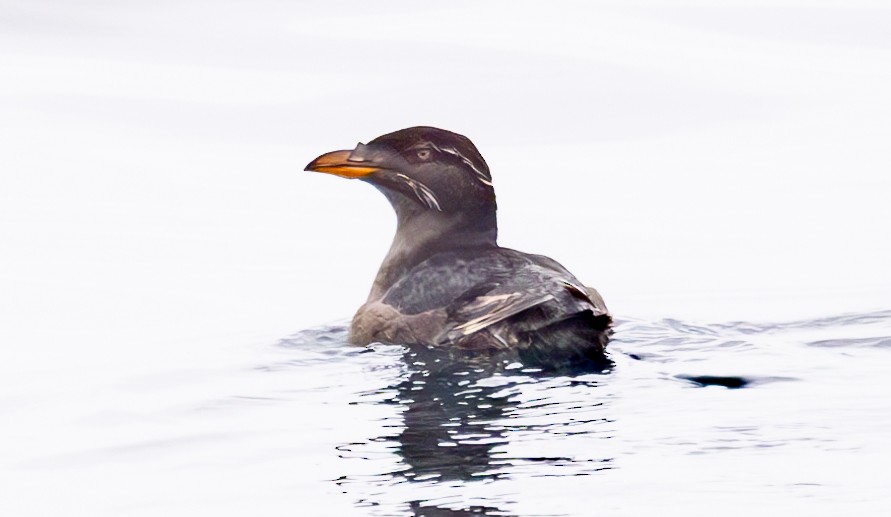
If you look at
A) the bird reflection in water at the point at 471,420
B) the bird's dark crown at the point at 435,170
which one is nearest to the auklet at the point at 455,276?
the bird's dark crown at the point at 435,170

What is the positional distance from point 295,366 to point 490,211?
1.34m

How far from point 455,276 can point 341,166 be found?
1.00 metres

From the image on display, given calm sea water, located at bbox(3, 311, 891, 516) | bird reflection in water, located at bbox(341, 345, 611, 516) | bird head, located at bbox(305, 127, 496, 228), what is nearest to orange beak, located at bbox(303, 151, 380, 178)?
bird head, located at bbox(305, 127, 496, 228)

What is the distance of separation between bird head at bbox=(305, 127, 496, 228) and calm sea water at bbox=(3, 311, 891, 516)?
2.98 feet

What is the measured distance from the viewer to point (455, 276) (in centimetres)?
868

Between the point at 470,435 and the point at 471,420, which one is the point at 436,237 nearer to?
the point at 471,420

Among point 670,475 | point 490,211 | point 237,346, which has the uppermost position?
point 490,211

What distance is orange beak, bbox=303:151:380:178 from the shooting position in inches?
363

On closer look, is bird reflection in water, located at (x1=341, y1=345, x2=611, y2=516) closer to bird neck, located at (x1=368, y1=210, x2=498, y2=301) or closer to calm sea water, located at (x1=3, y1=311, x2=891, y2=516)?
calm sea water, located at (x1=3, y1=311, x2=891, y2=516)

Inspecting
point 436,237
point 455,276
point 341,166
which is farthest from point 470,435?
point 341,166

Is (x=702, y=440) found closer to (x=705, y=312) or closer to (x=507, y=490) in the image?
(x=507, y=490)

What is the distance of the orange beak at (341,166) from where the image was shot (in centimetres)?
921

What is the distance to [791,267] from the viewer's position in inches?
473

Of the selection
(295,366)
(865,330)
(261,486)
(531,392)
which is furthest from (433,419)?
(865,330)
